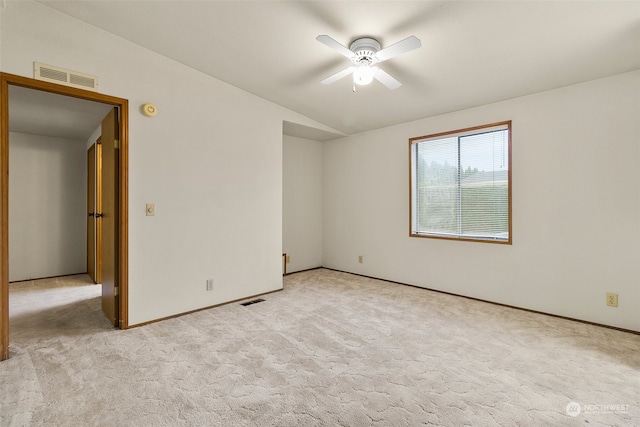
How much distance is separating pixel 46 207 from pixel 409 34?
6.02m

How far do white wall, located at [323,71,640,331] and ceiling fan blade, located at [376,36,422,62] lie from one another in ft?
6.34

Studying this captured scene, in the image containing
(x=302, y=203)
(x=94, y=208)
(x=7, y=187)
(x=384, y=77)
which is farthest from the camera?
(x=302, y=203)

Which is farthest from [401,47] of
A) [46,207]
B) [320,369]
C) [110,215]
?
[46,207]

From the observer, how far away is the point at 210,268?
354 centimetres

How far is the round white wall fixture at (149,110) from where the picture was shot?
3.00 metres

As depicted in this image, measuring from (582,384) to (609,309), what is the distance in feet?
4.52

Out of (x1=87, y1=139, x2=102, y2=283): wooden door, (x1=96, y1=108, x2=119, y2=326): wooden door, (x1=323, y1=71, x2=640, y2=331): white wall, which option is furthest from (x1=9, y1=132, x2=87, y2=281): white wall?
(x1=323, y1=71, x2=640, y2=331): white wall

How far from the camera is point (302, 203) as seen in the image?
18.0ft

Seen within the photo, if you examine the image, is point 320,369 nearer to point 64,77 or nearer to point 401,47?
point 401,47

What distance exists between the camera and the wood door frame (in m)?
2.31

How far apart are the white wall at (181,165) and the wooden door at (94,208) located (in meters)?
2.04

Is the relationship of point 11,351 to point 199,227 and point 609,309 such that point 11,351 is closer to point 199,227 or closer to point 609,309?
point 199,227

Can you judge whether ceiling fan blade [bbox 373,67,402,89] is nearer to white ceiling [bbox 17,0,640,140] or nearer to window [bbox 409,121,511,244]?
white ceiling [bbox 17,0,640,140]

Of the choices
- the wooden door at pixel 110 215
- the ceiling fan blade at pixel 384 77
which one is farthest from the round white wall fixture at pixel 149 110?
the ceiling fan blade at pixel 384 77
